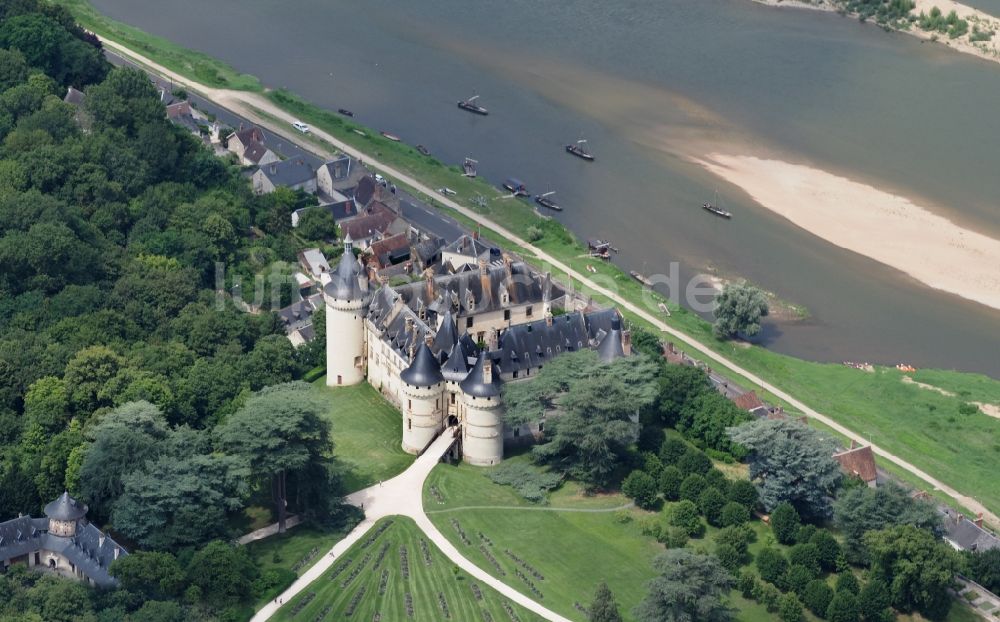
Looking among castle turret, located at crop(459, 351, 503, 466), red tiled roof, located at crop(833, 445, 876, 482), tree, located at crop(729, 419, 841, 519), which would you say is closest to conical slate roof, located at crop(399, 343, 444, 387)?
castle turret, located at crop(459, 351, 503, 466)

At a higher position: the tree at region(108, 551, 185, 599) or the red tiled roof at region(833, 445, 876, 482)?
the red tiled roof at region(833, 445, 876, 482)

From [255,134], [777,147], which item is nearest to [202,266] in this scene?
[255,134]

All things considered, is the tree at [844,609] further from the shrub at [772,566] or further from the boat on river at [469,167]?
the boat on river at [469,167]

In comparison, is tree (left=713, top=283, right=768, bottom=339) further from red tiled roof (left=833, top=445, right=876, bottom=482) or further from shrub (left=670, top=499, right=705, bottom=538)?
shrub (left=670, top=499, right=705, bottom=538)

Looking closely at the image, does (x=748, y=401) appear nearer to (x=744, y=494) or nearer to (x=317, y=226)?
(x=744, y=494)

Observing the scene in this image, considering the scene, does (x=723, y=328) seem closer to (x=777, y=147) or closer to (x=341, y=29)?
(x=777, y=147)

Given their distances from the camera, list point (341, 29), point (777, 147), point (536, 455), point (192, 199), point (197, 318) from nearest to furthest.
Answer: point (536, 455), point (197, 318), point (192, 199), point (777, 147), point (341, 29)
